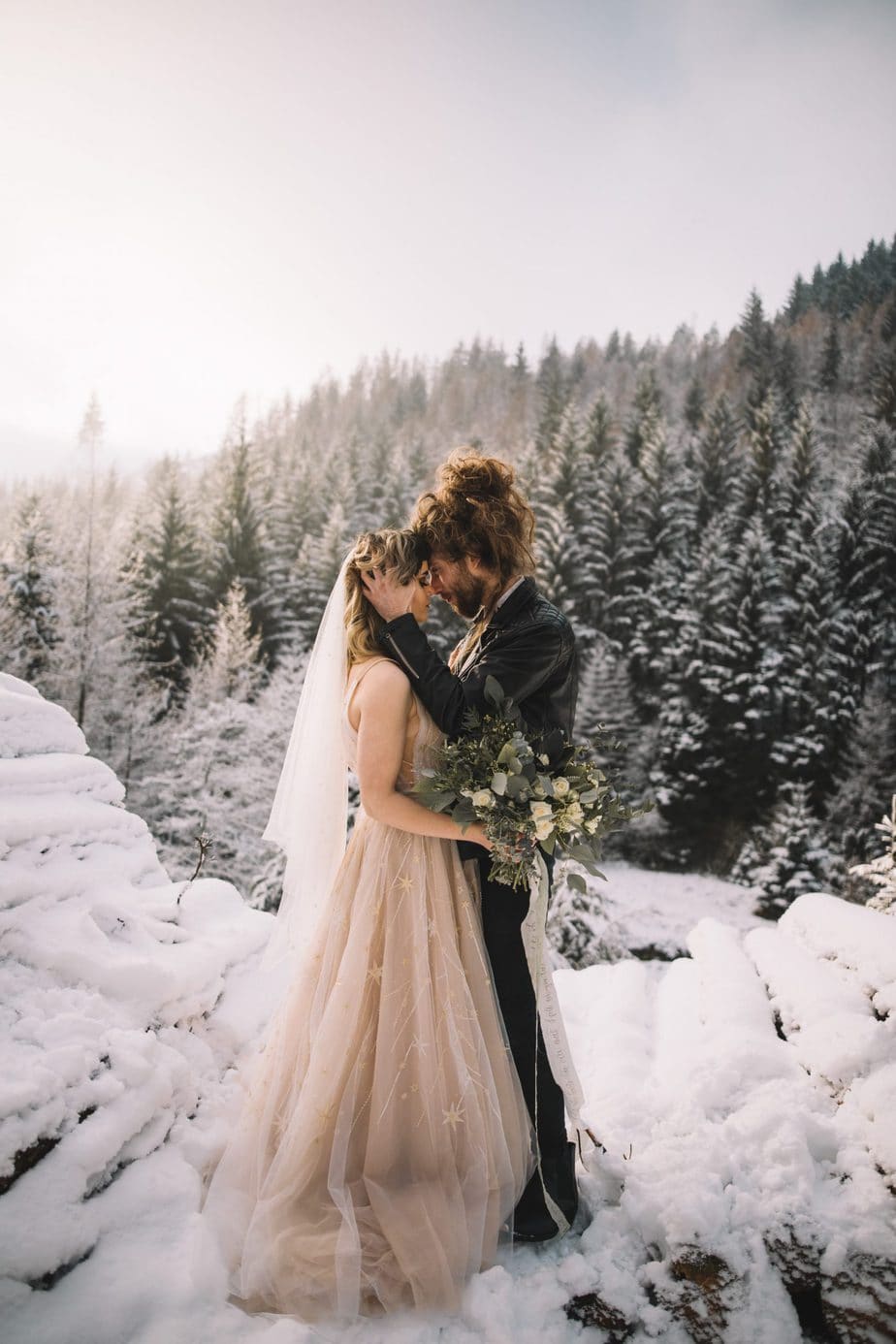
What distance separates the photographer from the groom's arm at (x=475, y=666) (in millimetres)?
2348

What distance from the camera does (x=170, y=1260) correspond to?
2.02 metres

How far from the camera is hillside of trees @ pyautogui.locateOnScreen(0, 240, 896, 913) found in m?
18.4

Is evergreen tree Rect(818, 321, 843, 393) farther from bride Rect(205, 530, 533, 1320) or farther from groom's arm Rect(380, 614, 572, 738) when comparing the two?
bride Rect(205, 530, 533, 1320)

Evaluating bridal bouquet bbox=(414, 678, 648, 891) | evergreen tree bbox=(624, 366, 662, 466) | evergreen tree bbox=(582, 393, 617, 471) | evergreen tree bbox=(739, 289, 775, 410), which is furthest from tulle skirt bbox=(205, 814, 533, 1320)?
evergreen tree bbox=(739, 289, 775, 410)

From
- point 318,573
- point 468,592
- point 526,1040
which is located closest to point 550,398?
point 318,573

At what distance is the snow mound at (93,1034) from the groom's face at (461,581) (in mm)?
2051

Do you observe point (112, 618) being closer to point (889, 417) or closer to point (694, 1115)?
point (694, 1115)

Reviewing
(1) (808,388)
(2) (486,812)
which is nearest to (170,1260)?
(2) (486,812)

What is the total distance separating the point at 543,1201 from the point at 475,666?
6.51 feet

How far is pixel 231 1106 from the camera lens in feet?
9.05

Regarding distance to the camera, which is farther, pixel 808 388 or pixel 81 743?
pixel 808 388

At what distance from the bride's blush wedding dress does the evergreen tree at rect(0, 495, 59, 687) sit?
18.7m

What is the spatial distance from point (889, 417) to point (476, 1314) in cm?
4729

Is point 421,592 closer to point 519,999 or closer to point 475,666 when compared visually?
point 475,666
